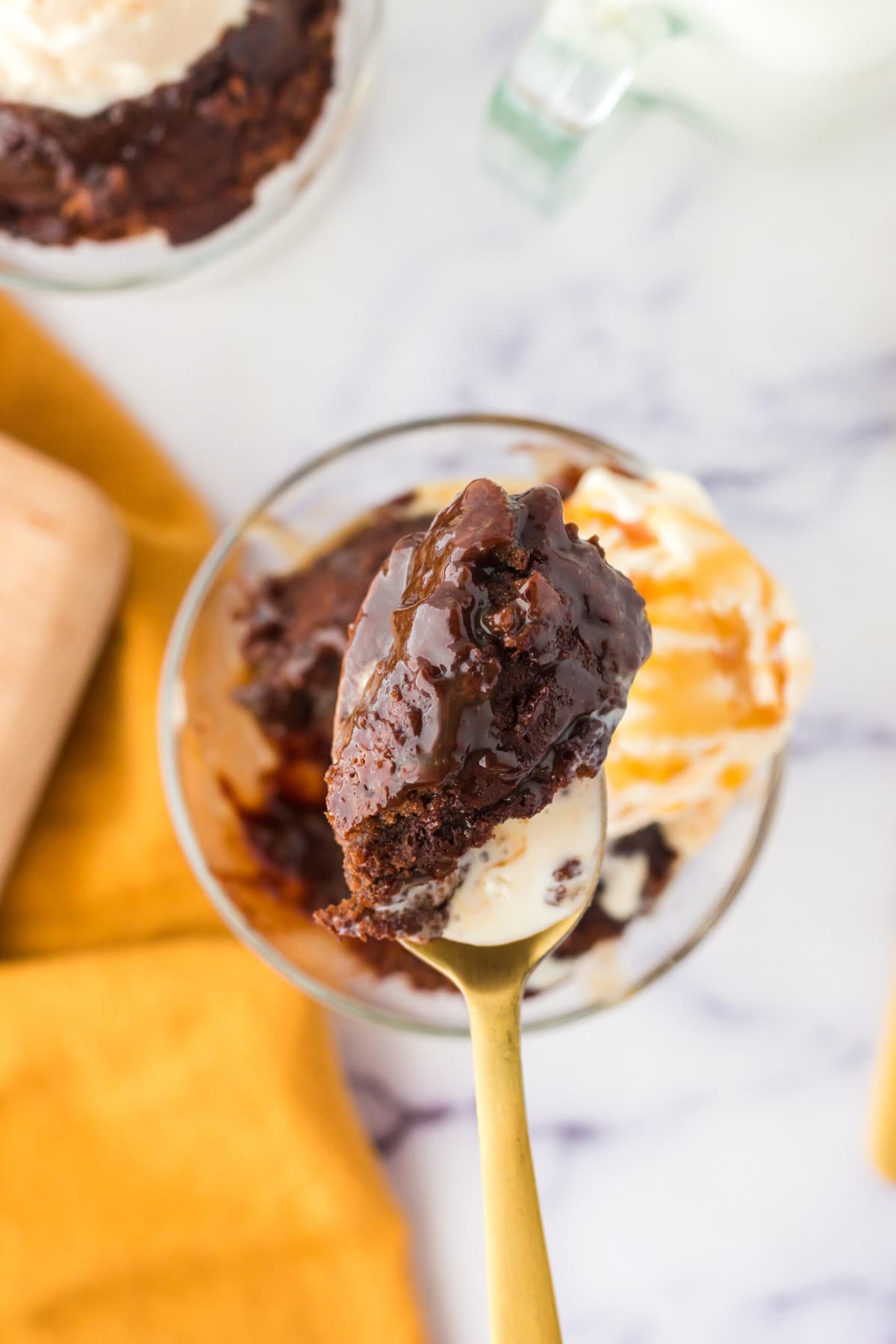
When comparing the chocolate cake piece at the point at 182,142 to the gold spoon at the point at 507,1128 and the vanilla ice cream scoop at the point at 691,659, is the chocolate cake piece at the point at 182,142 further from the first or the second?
the gold spoon at the point at 507,1128

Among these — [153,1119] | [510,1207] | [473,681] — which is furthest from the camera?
[153,1119]

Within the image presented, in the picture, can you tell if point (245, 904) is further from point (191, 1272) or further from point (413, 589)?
point (413, 589)

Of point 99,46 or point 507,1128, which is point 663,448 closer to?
point 99,46

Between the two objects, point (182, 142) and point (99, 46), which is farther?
point (182, 142)

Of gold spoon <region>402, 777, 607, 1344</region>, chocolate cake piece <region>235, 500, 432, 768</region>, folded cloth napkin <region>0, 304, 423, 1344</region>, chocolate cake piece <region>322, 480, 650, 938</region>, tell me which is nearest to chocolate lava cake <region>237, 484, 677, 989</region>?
chocolate cake piece <region>235, 500, 432, 768</region>

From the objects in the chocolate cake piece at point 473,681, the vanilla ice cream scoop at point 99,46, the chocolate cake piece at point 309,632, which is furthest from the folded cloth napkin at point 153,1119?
the chocolate cake piece at point 473,681

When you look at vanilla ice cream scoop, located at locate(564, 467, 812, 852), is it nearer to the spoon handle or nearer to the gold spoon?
the gold spoon

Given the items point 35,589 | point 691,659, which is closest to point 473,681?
point 691,659
